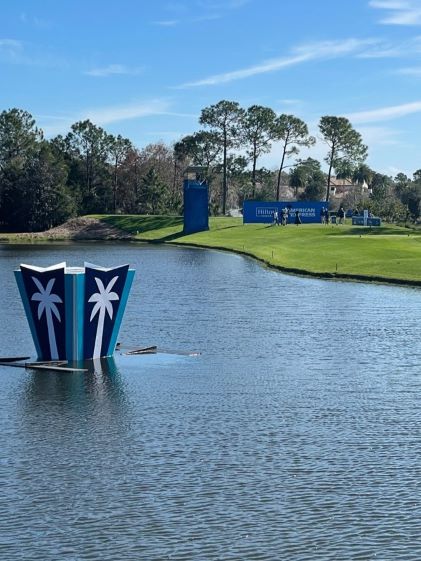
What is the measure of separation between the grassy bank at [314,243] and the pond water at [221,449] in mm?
24589

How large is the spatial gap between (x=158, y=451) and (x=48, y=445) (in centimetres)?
207

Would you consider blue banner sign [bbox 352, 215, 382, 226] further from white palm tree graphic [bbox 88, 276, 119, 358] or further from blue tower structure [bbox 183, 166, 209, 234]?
white palm tree graphic [bbox 88, 276, 119, 358]

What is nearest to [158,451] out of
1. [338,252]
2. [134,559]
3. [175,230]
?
[134,559]

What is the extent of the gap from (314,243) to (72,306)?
58093 mm

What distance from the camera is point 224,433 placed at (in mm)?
19406

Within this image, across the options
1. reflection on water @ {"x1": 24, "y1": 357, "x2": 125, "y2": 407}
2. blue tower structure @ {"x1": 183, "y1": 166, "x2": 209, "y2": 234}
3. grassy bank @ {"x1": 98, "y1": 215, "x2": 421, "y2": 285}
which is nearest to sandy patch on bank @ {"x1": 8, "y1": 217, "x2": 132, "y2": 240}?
grassy bank @ {"x1": 98, "y1": 215, "x2": 421, "y2": 285}

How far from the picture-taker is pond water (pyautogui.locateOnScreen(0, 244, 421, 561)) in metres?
13.8

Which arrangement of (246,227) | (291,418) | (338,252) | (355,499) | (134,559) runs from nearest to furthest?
(134,559) < (355,499) < (291,418) < (338,252) < (246,227)

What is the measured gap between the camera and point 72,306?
2623 centimetres

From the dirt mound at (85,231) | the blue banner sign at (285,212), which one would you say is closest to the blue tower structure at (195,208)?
the blue banner sign at (285,212)

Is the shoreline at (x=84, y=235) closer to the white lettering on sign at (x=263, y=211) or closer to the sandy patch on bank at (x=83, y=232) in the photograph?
the sandy patch on bank at (x=83, y=232)

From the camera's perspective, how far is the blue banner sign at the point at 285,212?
11519 centimetres

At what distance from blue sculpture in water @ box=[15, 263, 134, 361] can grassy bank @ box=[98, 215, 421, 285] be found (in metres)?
28.5

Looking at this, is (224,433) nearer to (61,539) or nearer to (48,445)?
(48,445)
